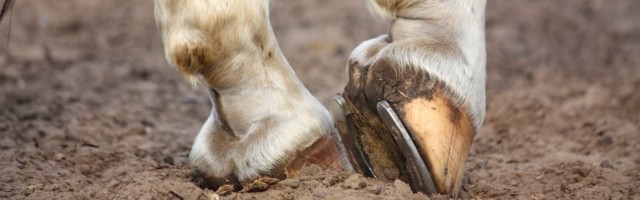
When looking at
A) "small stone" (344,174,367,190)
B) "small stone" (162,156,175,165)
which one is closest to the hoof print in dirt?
"small stone" (344,174,367,190)

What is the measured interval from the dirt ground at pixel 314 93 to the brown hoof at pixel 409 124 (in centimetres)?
6

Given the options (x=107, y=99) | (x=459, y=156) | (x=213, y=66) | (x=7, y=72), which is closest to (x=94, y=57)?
(x=7, y=72)

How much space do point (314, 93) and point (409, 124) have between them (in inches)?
82.6

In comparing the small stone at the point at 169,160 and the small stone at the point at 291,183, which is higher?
the small stone at the point at 291,183

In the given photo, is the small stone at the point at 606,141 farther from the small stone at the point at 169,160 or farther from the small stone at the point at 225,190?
the small stone at the point at 225,190

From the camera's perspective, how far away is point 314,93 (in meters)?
3.99

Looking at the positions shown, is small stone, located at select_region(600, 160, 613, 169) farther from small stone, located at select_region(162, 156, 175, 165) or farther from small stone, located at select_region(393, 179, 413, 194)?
small stone, located at select_region(162, 156, 175, 165)

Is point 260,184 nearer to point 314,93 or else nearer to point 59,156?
point 59,156

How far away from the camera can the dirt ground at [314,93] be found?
89.6 inches

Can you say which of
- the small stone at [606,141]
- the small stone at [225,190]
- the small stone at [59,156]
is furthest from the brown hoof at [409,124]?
the small stone at [606,141]

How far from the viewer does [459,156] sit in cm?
198

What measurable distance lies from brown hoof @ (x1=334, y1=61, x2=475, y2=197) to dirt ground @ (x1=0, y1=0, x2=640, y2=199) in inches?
2.5

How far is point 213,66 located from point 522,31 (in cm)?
355

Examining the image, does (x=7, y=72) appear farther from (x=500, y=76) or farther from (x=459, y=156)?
(x=459, y=156)
